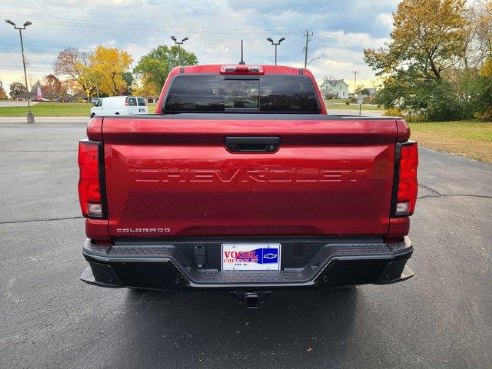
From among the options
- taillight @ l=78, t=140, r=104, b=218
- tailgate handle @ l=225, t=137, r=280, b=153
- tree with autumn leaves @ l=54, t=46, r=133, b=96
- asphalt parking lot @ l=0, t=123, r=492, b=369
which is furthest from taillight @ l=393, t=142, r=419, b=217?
tree with autumn leaves @ l=54, t=46, r=133, b=96

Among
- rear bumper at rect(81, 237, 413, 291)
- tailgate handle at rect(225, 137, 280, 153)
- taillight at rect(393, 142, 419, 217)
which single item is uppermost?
tailgate handle at rect(225, 137, 280, 153)

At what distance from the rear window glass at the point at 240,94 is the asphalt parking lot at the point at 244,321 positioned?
A: 6.40ft

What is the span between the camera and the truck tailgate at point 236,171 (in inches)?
87.4

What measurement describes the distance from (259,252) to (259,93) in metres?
2.29

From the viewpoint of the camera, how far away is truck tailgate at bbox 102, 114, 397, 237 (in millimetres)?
2219

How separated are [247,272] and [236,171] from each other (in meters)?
0.66

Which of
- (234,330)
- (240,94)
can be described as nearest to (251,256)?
(234,330)

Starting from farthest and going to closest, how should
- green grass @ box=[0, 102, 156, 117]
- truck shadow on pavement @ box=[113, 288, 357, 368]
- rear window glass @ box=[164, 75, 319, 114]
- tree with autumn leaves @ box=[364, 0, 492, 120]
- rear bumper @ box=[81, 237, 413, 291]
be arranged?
1. green grass @ box=[0, 102, 156, 117]
2. tree with autumn leaves @ box=[364, 0, 492, 120]
3. rear window glass @ box=[164, 75, 319, 114]
4. truck shadow on pavement @ box=[113, 288, 357, 368]
5. rear bumper @ box=[81, 237, 413, 291]

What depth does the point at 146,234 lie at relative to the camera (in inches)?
93.0

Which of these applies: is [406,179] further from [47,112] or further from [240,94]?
[47,112]

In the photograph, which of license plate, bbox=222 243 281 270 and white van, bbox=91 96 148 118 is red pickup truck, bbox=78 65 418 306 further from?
white van, bbox=91 96 148 118

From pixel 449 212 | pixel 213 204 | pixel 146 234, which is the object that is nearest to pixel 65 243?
pixel 146 234

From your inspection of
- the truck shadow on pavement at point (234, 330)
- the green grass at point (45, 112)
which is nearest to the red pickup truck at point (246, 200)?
the truck shadow on pavement at point (234, 330)

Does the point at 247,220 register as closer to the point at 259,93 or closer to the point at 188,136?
the point at 188,136
